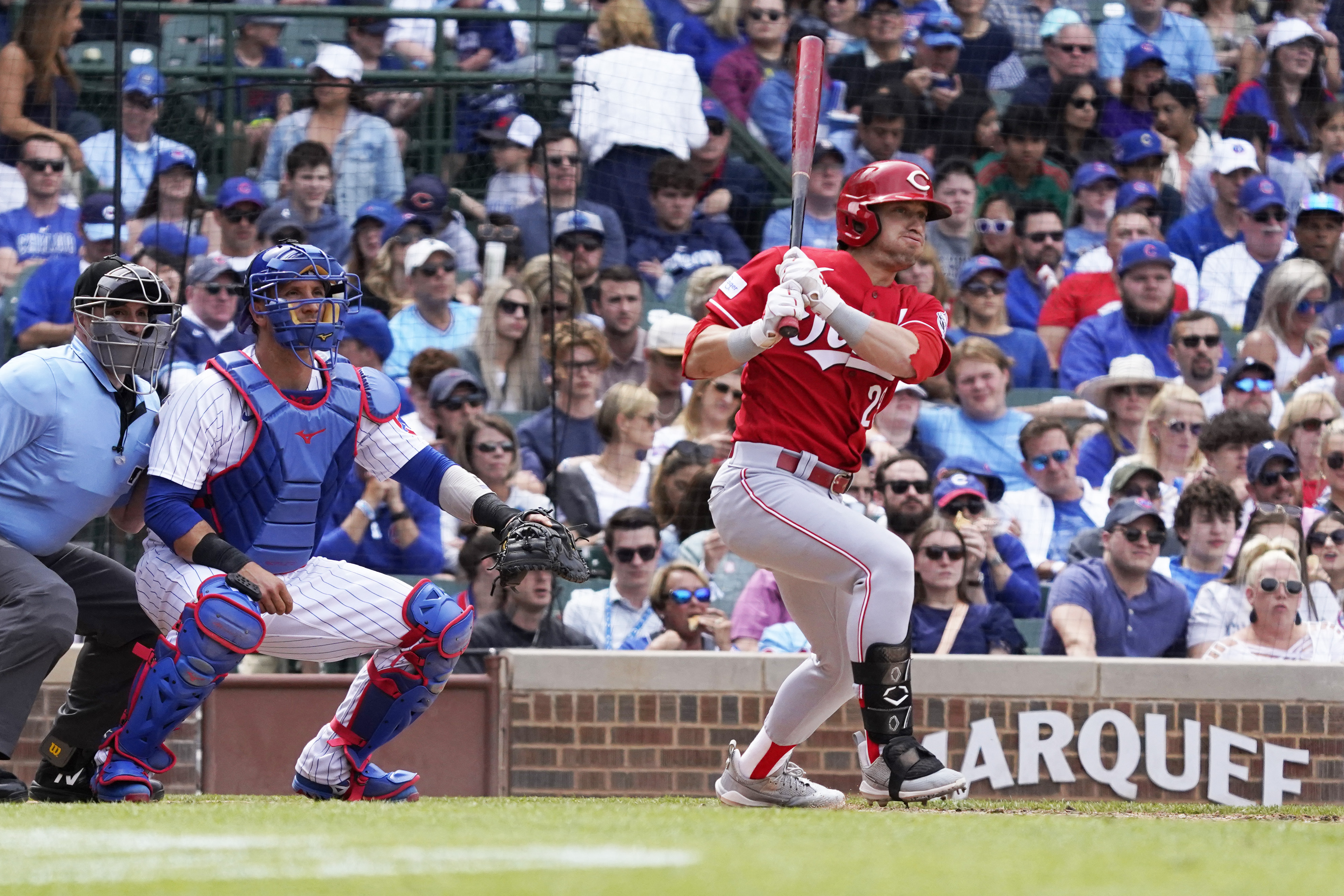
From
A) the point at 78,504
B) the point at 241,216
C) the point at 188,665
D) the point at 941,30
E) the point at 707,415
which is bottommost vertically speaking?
the point at 188,665

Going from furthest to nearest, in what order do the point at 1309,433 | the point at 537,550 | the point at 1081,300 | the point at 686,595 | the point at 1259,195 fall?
the point at 1259,195 < the point at 1081,300 < the point at 1309,433 < the point at 686,595 < the point at 537,550

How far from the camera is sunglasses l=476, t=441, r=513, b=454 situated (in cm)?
786

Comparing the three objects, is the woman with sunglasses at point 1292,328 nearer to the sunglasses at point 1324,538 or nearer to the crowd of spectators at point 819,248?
the crowd of spectators at point 819,248

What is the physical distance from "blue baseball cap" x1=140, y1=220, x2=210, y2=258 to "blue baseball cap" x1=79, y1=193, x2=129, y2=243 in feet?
0.41

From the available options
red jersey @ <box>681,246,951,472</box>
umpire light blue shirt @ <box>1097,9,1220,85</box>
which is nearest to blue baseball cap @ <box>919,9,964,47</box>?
umpire light blue shirt @ <box>1097,9,1220,85</box>

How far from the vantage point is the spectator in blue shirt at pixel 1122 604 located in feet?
24.3

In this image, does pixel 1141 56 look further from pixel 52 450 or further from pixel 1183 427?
pixel 52 450

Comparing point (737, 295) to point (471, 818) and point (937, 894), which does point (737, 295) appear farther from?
point (937, 894)

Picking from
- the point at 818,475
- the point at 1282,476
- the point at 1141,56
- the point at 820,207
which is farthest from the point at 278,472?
the point at 1141,56

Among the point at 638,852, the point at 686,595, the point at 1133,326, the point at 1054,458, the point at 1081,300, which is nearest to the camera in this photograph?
the point at 638,852

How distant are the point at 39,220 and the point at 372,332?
178cm

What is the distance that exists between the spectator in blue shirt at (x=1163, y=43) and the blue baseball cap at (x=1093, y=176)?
0.65m

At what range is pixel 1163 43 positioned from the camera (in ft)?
35.4

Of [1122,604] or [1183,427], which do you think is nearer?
[1122,604]
